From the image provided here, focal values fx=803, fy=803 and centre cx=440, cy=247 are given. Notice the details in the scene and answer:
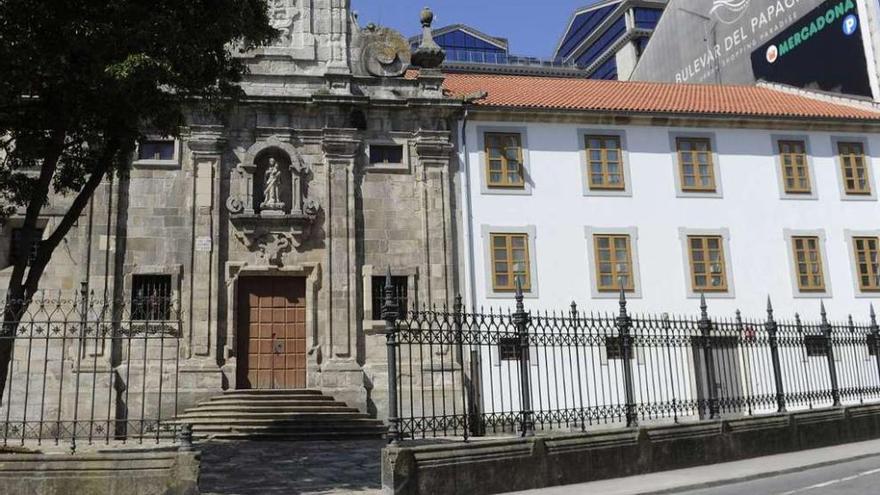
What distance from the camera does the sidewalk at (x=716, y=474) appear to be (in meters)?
10.8

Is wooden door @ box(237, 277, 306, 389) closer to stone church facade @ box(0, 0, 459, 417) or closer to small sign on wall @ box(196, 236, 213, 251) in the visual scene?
stone church facade @ box(0, 0, 459, 417)

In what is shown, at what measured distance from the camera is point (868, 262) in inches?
968

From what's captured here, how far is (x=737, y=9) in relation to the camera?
33.8m

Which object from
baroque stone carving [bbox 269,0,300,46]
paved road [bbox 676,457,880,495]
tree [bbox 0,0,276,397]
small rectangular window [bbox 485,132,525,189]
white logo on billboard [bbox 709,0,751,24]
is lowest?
paved road [bbox 676,457,880,495]

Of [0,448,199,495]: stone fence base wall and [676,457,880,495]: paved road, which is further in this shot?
[676,457,880,495]: paved road

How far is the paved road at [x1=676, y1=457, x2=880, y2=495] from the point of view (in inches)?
407

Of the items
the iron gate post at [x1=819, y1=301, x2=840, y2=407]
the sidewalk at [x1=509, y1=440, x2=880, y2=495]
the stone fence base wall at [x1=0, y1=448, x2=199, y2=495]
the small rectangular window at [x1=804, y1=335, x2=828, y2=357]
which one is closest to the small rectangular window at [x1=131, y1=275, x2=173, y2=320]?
the stone fence base wall at [x1=0, y1=448, x2=199, y2=495]

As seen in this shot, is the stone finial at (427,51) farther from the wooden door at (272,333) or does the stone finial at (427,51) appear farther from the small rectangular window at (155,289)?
the small rectangular window at (155,289)

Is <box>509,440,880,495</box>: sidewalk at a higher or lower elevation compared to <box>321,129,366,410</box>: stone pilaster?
lower

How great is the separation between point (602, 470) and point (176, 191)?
44.5ft

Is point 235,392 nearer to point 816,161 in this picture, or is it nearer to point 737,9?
point 816,161

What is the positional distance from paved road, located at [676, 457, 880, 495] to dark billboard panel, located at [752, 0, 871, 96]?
1870 centimetres

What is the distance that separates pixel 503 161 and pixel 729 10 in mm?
17365

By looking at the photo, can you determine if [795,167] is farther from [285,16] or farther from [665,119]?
[285,16]
